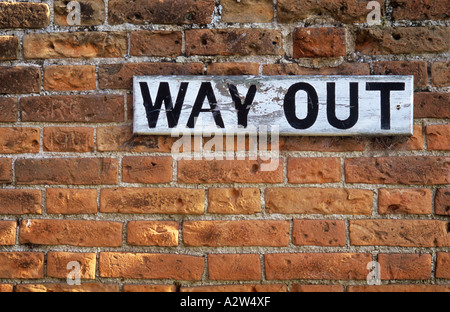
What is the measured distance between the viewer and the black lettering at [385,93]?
1.19m

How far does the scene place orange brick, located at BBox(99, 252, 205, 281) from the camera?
1.22 metres

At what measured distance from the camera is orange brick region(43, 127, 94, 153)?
48.9 inches

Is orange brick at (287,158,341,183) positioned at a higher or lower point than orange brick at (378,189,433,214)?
higher

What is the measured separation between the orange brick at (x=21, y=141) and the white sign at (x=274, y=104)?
0.33 metres

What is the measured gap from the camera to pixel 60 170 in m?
1.24

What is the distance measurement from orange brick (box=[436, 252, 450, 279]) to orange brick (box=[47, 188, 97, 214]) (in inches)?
41.8

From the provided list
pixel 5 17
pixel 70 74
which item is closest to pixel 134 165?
pixel 70 74

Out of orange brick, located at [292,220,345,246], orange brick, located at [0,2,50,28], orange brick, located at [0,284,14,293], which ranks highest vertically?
orange brick, located at [0,2,50,28]

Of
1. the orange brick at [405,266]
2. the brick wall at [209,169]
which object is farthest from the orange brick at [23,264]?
the orange brick at [405,266]

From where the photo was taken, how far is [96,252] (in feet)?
4.02

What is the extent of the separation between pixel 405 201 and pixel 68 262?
1.05m

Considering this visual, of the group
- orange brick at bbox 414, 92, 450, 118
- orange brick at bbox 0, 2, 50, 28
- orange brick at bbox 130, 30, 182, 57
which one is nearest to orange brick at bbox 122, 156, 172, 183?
orange brick at bbox 130, 30, 182, 57

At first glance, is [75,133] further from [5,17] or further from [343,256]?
[343,256]

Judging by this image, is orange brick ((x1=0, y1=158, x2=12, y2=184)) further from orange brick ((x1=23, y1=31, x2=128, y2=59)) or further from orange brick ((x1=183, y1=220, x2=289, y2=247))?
orange brick ((x1=183, y1=220, x2=289, y2=247))
